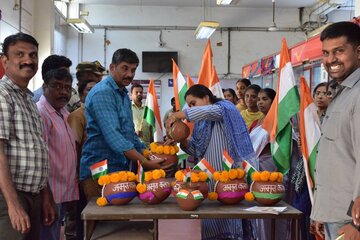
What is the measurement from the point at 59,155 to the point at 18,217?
27.8 inches

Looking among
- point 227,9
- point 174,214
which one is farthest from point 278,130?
point 227,9

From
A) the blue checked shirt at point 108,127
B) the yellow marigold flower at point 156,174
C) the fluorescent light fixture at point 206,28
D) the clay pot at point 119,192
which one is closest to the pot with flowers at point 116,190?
the clay pot at point 119,192

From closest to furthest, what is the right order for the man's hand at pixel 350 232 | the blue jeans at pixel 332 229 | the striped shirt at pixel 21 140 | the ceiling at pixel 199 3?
the man's hand at pixel 350 232
the blue jeans at pixel 332 229
the striped shirt at pixel 21 140
the ceiling at pixel 199 3

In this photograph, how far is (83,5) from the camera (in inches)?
412

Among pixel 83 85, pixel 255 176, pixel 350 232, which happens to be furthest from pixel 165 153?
pixel 83 85

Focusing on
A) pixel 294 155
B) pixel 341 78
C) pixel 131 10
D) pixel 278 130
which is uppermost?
pixel 131 10

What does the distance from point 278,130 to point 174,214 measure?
128 centimetres

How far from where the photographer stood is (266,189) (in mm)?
2238

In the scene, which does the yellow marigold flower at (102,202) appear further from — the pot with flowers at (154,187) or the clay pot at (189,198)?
the clay pot at (189,198)

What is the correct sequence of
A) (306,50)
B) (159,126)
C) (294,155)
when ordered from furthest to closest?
1. (306,50)
2. (159,126)
3. (294,155)

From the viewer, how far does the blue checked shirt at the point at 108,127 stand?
246cm

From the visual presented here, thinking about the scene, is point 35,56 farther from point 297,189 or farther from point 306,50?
point 306,50

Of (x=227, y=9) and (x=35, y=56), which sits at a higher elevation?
(x=227, y=9)

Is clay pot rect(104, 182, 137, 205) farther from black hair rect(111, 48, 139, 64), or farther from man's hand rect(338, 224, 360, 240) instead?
man's hand rect(338, 224, 360, 240)
